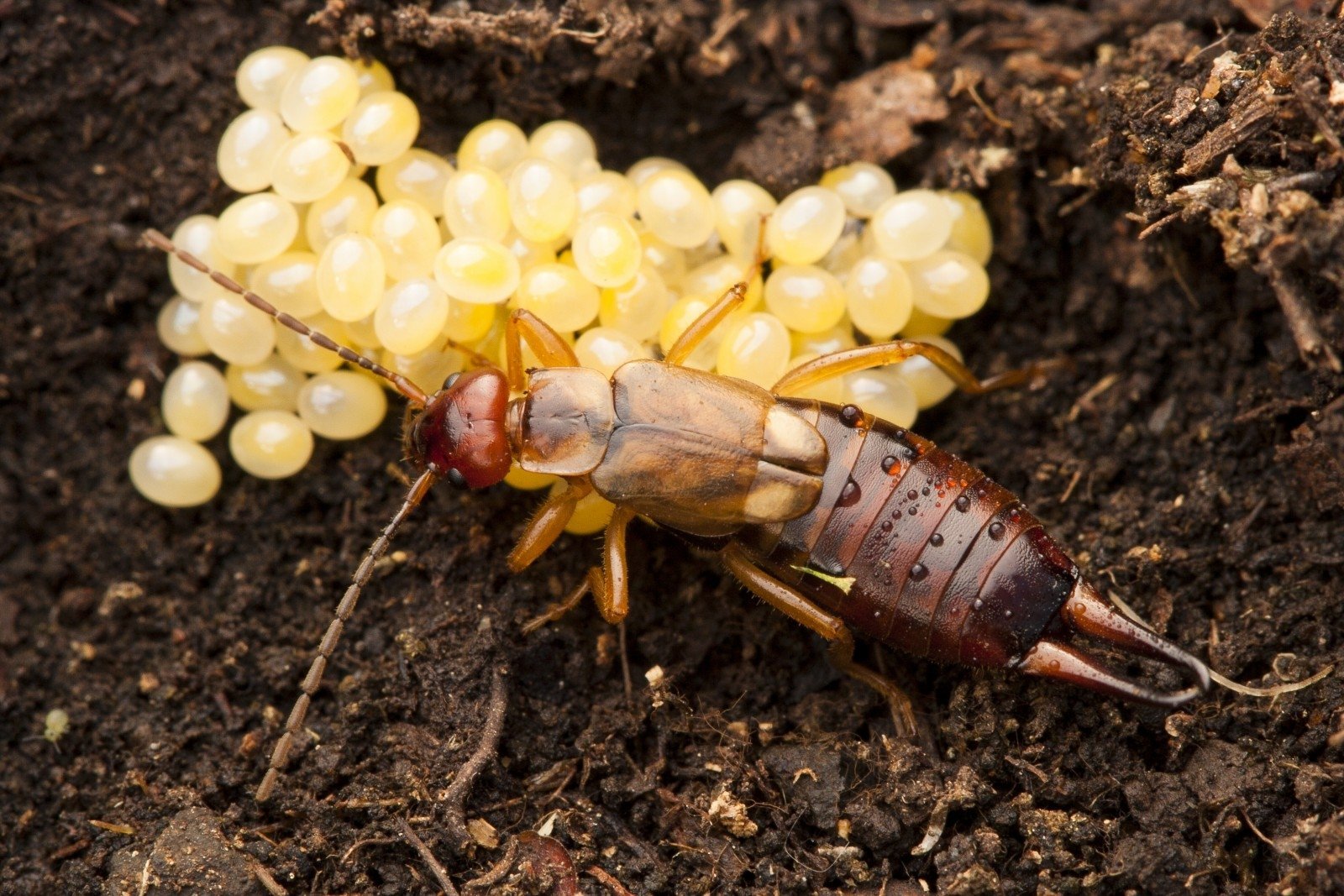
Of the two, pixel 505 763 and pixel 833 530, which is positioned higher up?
pixel 833 530

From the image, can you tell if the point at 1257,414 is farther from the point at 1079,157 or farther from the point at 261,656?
the point at 261,656

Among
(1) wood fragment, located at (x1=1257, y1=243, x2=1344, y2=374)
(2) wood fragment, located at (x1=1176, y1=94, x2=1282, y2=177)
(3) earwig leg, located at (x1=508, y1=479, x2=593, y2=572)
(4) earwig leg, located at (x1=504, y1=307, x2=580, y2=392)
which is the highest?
(2) wood fragment, located at (x1=1176, y1=94, x2=1282, y2=177)

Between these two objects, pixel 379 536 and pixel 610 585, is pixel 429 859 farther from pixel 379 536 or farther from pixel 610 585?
pixel 379 536

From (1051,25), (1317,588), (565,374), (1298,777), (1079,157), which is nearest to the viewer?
(1298,777)

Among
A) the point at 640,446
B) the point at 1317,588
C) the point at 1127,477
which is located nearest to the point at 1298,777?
the point at 1317,588

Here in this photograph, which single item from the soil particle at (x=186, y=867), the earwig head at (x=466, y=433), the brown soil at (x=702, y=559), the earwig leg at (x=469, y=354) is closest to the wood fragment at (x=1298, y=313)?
the brown soil at (x=702, y=559)

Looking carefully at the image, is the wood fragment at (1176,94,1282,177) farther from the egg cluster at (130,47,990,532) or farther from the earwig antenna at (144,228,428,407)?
the earwig antenna at (144,228,428,407)

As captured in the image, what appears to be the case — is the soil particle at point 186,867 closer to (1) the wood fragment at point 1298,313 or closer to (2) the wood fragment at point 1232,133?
→ (1) the wood fragment at point 1298,313

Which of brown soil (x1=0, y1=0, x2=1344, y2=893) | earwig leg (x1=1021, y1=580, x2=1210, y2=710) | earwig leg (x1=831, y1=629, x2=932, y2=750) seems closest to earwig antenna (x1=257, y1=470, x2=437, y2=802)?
brown soil (x1=0, y1=0, x2=1344, y2=893)
